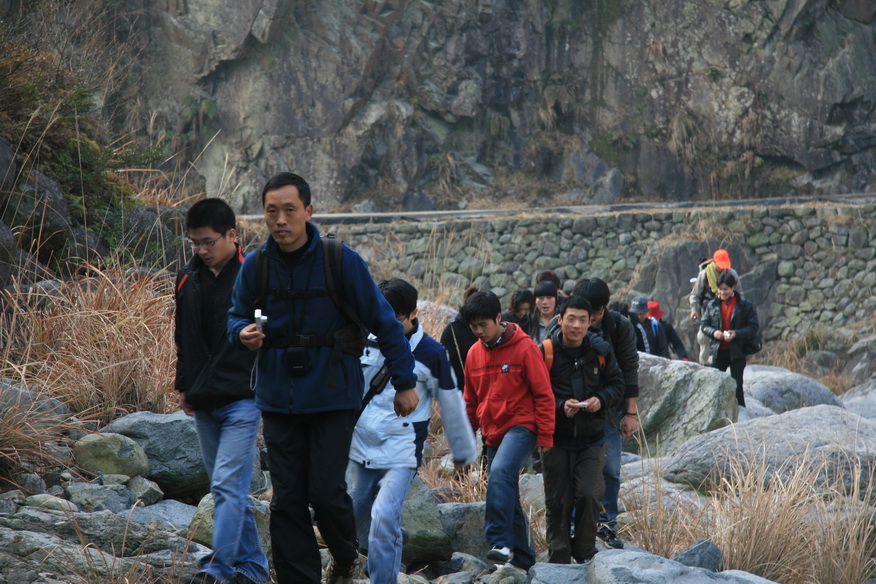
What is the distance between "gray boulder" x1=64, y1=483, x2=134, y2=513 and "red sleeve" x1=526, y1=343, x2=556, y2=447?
1.89 meters

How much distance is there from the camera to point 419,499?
461 cm

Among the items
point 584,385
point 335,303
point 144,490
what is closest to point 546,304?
point 584,385

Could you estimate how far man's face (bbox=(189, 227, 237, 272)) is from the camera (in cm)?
374

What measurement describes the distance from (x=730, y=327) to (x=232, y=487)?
702cm

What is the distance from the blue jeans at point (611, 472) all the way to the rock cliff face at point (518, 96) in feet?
68.2

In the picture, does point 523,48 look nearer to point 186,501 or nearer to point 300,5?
point 300,5

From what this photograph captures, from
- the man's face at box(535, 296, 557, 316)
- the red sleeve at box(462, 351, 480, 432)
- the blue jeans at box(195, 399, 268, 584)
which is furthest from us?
the man's face at box(535, 296, 557, 316)

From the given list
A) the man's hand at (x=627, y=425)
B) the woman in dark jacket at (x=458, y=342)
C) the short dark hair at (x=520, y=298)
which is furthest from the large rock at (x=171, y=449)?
the short dark hair at (x=520, y=298)

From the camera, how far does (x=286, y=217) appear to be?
3.25 meters

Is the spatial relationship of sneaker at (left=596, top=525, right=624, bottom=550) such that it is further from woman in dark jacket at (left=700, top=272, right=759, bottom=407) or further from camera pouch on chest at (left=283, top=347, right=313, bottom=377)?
woman in dark jacket at (left=700, top=272, right=759, bottom=407)

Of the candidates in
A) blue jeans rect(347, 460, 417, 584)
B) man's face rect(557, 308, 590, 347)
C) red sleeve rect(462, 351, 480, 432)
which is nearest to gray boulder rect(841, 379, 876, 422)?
man's face rect(557, 308, 590, 347)

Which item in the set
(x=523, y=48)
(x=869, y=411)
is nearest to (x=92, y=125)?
(x=869, y=411)

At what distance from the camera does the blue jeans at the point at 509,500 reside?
4.34m

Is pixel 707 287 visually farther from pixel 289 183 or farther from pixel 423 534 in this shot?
pixel 289 183
